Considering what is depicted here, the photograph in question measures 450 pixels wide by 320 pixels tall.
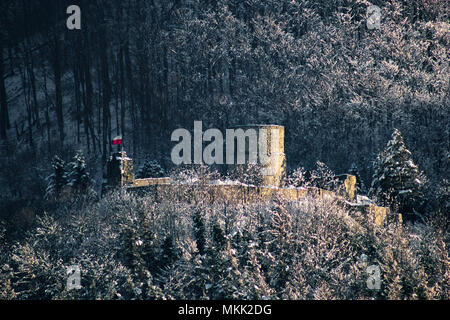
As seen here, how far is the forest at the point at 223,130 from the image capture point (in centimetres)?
3500

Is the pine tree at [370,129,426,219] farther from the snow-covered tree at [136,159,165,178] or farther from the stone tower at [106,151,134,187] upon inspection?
the stone tower at [106,151,134,187]

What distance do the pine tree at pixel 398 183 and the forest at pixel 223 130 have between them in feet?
0.43

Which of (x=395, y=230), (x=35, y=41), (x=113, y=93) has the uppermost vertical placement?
(x=35, y=41)

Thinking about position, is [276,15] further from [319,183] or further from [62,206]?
[62,206]

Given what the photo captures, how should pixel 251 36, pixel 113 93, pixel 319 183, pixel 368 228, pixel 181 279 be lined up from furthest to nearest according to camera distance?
pixel 251 36 → pixel 113 93 → pixel 319 183 → pixel 368 228 → pixel 181 279

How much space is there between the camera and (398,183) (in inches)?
1703

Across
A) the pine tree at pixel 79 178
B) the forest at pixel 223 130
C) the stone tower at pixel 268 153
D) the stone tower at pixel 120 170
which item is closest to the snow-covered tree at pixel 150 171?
the forest at pixel 223 130

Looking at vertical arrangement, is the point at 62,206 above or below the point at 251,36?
below

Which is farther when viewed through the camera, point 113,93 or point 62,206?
point 113,93

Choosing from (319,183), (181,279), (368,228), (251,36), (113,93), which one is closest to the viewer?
(181,279)

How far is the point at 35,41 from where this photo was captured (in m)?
63.7

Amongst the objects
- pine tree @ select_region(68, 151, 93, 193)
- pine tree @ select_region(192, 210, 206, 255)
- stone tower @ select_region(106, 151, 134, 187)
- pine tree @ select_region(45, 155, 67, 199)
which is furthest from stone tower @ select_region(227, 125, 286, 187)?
pine tree @ select_region(45, 155, 67, 199)

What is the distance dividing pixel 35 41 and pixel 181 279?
130 feet

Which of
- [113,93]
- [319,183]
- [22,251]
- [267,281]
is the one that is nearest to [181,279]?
[267,281]
